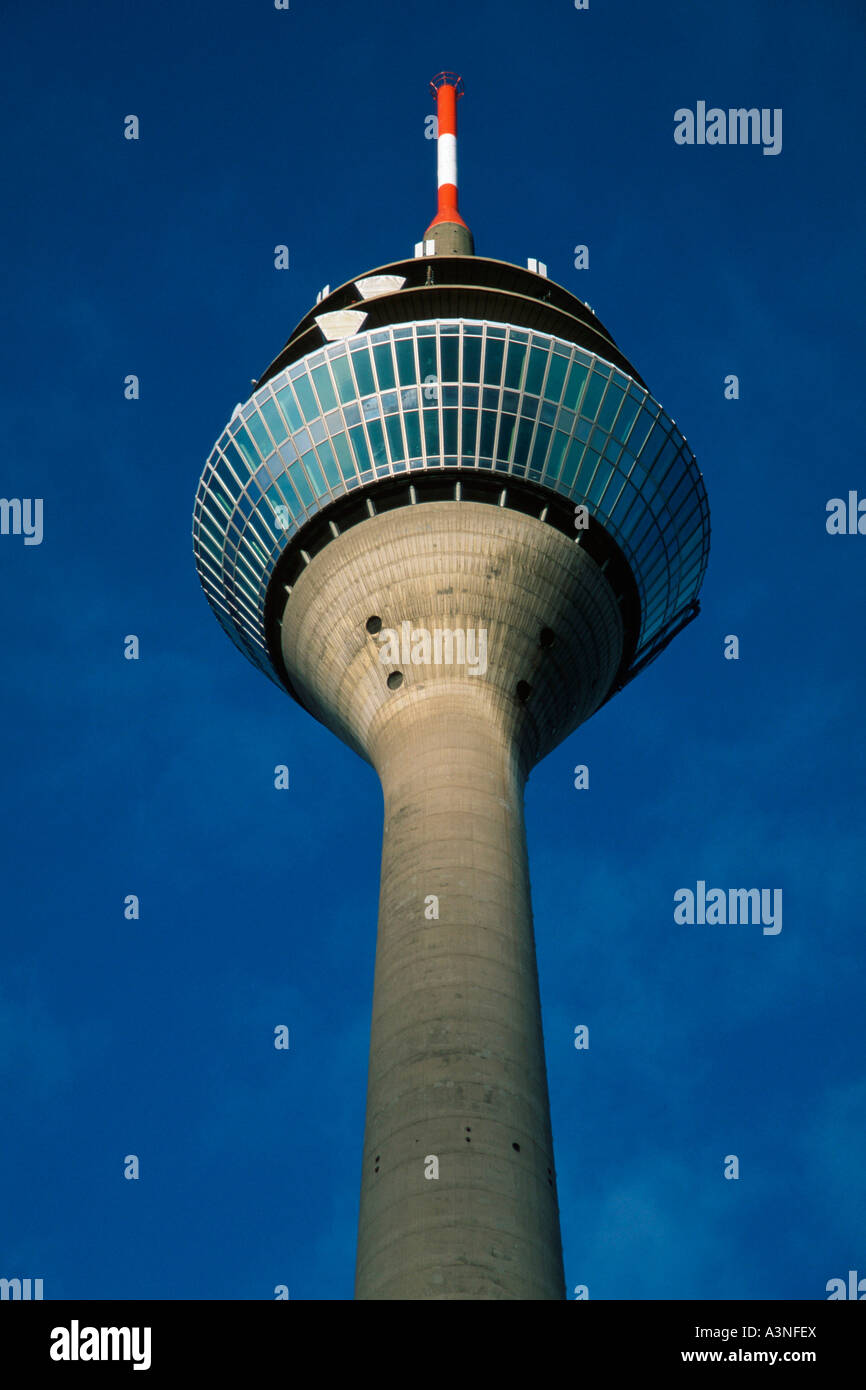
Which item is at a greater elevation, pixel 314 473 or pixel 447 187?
pixel 447 187

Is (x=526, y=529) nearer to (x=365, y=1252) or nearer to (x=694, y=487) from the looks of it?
(x=694, y=487)

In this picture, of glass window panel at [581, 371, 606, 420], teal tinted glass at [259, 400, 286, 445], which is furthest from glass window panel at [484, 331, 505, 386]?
teal tinted glass at [259, 400, 286, 445]

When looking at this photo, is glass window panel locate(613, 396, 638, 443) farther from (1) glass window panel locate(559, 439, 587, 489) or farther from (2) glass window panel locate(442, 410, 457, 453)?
(2) glass window panel locate(442, 410, 457, 453)

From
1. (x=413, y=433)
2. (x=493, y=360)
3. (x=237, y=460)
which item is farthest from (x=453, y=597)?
(x=237, y=460)

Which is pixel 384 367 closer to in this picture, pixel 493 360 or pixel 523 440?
pixel 493 360

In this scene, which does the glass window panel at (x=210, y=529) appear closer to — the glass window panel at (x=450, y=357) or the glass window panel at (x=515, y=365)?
the glass window panel at (x=450, y=357)
